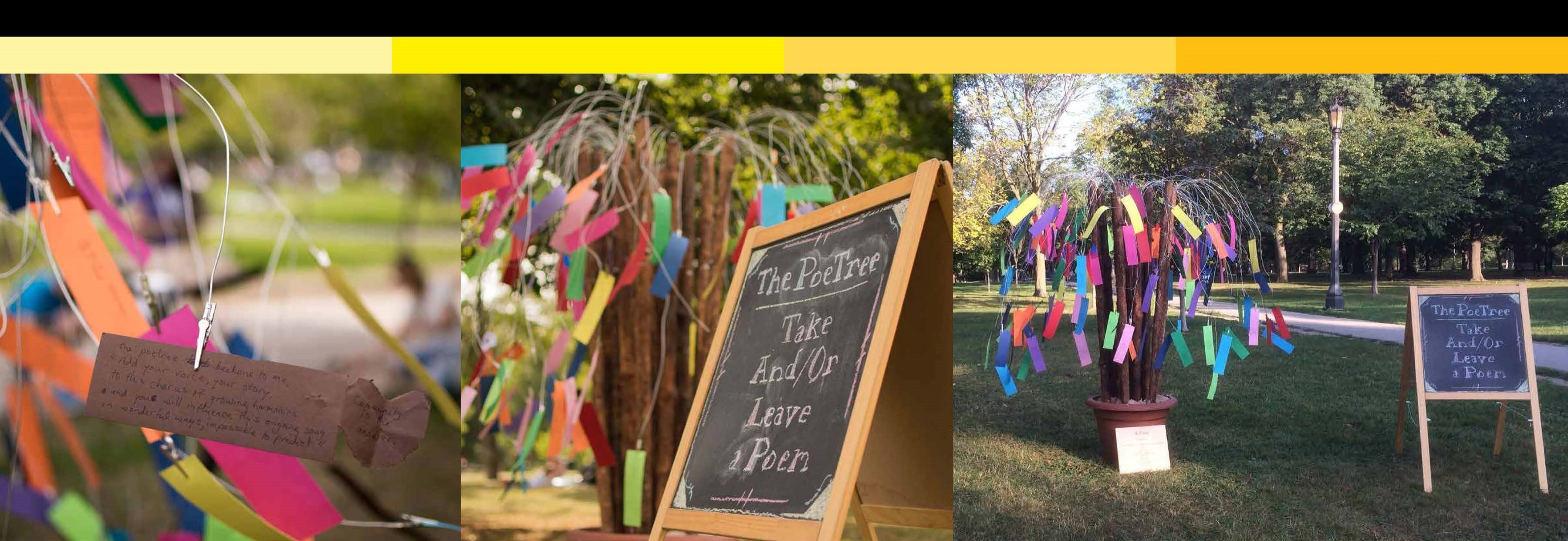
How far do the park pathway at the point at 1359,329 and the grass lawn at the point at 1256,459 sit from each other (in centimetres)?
3

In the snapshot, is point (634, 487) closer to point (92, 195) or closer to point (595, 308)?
point (595, 308)

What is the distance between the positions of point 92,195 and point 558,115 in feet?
4.83

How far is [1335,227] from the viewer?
10.5 feet

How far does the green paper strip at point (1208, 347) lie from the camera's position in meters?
3.16

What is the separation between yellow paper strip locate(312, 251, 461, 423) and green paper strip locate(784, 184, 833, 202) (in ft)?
3.75

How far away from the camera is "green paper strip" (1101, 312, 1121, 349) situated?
10.5 ft

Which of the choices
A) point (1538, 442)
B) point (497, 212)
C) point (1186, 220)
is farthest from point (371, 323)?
point (1538, 442)

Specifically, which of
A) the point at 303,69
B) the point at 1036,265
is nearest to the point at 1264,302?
the point at 1036,265

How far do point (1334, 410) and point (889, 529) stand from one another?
4.87 feet

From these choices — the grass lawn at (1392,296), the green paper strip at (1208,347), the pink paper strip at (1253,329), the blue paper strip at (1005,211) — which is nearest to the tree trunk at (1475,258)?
the grass lawn at (1392,296)

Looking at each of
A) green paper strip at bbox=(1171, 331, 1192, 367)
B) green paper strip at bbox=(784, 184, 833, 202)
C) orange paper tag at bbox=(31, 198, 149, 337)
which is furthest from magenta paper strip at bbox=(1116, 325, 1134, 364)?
orange paper tag at bbox=(31, 198, 149, 337)

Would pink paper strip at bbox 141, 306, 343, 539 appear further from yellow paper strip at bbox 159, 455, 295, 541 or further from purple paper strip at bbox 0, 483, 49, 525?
purple paper strip at bbox 0, 483, 49, 525

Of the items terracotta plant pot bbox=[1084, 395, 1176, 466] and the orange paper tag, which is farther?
terracotta plant pot bbox=[1084, 395, 1176, 466]

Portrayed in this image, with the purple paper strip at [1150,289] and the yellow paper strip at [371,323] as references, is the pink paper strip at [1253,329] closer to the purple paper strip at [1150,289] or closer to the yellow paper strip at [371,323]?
the purple paper strip at [1150,289]
